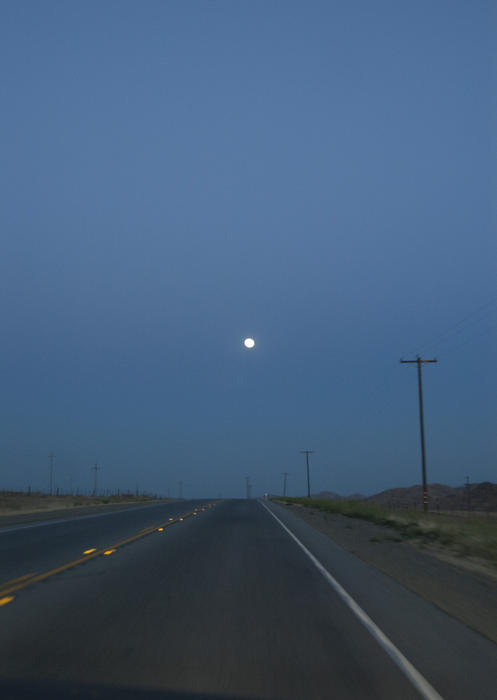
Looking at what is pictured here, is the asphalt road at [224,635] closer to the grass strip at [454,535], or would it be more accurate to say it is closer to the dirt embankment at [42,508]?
the grass strip at [454,535]

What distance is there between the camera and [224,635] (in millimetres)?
8016

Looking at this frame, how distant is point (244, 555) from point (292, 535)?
7564mm

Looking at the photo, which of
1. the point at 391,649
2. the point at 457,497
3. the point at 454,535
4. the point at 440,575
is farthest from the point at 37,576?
the point at 457,497

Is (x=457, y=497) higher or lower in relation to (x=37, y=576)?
lower

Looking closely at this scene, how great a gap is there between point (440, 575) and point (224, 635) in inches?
298

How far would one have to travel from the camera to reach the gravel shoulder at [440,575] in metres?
9.93


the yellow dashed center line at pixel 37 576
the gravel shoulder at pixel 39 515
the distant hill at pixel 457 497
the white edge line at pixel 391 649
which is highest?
the yellow dashed center line at pixel 37 576

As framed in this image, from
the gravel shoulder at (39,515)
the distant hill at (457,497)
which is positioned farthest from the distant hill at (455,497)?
the gravel shoulder at (39,515)

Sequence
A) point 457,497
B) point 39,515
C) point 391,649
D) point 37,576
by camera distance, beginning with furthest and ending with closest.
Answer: point 457,497
point 39,515
point 37,576
point 391,649

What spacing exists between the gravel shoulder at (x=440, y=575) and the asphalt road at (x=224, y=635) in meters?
0.37

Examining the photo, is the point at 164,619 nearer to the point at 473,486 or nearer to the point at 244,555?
the point at 244,555

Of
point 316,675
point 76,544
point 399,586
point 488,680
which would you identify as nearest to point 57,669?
point 316,675

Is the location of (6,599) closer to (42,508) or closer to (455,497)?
(42,508)

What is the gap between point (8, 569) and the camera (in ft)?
43.8
